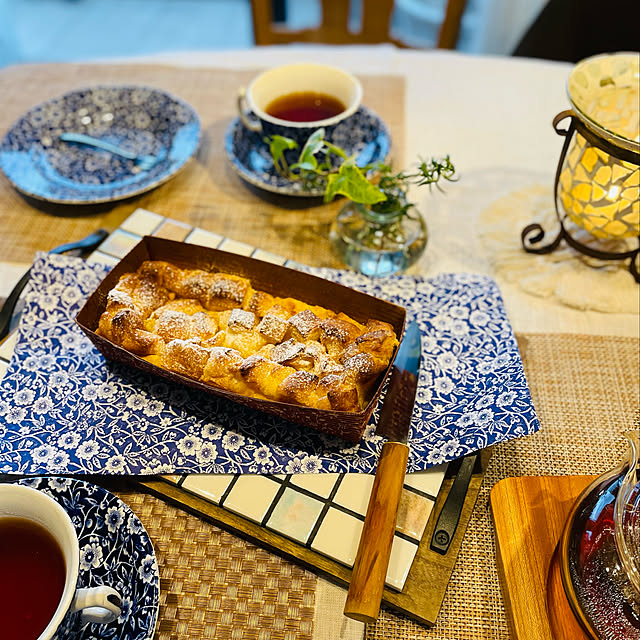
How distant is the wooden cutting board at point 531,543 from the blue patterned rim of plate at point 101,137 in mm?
938

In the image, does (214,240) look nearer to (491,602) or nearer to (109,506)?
(109,506)

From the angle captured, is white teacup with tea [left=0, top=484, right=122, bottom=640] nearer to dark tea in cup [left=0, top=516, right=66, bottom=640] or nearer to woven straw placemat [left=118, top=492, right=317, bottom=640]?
dark tea in cup [left=0, top=516, right=66, bottom=640]

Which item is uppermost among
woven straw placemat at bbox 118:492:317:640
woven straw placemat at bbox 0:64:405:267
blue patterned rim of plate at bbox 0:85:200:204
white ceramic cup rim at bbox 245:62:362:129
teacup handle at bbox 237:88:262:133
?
white ceramic cup rim at bbox 245:62:362:129

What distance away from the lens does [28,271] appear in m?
1.13

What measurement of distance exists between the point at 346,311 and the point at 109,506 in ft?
1.40

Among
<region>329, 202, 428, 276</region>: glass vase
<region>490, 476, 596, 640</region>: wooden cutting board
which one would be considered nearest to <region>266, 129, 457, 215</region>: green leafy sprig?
<region>329, 202, 428, 276</region>: glass vase

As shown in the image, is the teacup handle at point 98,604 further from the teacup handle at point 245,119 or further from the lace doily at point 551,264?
the teacup handle at point 245,119

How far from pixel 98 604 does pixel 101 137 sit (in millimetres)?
1117

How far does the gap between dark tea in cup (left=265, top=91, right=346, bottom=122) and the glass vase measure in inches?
10.7

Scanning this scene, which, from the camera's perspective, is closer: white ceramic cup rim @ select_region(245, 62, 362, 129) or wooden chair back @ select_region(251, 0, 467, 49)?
white ceramic cup rim @ select_region(245, 62, 362, 129)

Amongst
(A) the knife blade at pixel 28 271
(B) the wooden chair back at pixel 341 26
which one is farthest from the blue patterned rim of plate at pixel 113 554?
(B) the wooden chair back at pixel 341 26

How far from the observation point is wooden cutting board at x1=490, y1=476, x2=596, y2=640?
2.46ft

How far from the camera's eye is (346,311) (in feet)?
3.14

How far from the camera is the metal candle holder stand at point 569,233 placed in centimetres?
102
